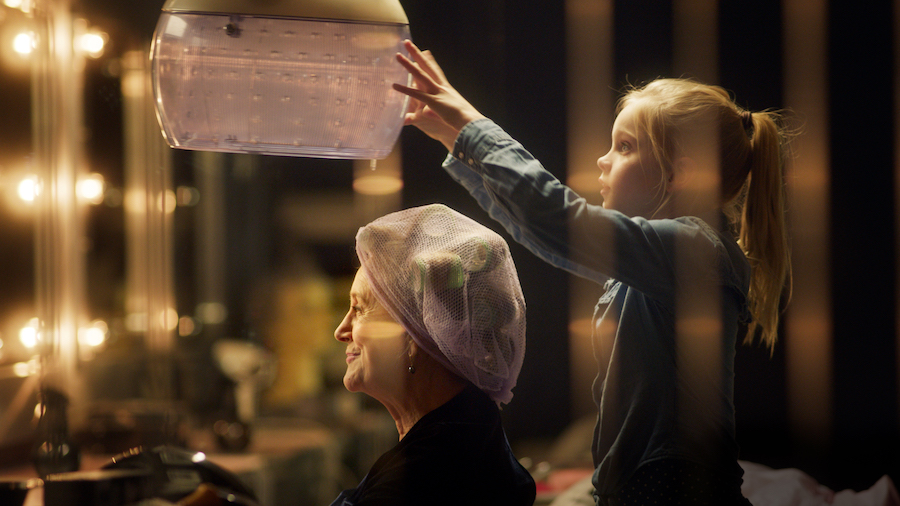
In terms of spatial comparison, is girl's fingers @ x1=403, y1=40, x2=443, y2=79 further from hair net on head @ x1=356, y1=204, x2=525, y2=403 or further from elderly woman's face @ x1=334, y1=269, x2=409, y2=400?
elderly woman's face @ x1=334, y1=269, x2=409, y2=400

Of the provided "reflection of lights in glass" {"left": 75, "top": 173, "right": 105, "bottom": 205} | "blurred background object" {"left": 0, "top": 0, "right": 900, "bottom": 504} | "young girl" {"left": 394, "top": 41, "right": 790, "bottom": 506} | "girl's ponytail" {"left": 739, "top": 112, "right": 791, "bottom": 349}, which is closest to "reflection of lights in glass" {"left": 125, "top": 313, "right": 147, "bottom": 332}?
"blurred background object" {"left": 0, "top": 0, "right": 900, "bottom": 504}

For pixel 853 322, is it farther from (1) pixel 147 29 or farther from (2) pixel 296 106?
(1) pixel 147 29

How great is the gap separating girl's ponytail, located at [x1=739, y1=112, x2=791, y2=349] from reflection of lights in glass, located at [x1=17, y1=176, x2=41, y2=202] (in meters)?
1.28

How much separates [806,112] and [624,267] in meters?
0.67

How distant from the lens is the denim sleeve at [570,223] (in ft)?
2.85

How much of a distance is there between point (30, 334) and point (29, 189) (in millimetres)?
304

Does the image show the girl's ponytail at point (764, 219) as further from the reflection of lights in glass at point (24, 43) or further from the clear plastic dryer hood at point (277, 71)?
the reflection of lights in glass at point (24, 43)

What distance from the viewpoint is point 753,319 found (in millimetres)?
1099

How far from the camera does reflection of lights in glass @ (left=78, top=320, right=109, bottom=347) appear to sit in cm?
139

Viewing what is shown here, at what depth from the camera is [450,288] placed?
0.95 metres

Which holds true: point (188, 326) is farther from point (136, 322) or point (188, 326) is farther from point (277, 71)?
point (277, 71)

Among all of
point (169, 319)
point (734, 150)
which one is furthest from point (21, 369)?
point (734, 150)

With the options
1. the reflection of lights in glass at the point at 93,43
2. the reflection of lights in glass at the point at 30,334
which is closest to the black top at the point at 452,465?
the reflection of lights in glass at the point at 30,334

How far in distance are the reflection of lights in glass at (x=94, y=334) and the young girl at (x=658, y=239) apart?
0.86 meters
